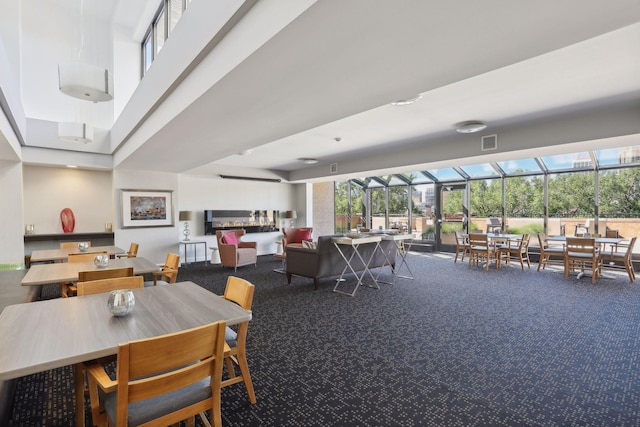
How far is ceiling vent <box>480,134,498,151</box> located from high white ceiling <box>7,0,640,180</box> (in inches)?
5.3

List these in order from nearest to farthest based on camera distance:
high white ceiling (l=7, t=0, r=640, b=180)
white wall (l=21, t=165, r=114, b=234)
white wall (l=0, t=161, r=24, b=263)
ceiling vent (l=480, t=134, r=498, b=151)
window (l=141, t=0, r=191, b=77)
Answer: high white ceiling (l=7, t=0, r=640, b=180)
window (l=141, t=0, r=191, b=77)
ceiling vent (l=480, t=134, r=498, b=151)
white wall (l=0, t=161, r=24, b=263)
white wall (l=21, t=165, r=114, b=234)

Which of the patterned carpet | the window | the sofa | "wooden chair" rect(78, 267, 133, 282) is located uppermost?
the window

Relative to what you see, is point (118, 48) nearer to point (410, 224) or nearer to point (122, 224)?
point (122, 224)

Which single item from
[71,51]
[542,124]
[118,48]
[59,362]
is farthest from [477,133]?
[71,51]

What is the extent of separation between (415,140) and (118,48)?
5.78m

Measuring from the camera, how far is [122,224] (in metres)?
6.80

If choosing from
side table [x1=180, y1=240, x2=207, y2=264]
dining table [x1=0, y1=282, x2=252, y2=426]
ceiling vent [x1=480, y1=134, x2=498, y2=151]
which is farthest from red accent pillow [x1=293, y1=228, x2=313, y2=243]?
dining table [x1=0, y1=282, x2=252, y2=426]

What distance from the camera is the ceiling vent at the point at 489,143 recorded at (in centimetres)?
524

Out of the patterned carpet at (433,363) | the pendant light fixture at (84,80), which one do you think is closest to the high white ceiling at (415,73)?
the pendant light fixture at (84,80)

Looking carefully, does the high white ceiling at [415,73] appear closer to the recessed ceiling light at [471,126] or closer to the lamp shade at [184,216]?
the recessed ceiling light at [471,126]

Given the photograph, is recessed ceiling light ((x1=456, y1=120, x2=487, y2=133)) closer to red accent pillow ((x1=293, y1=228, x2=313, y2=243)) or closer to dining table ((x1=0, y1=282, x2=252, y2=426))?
dining table ((x1=0, y1=282, x2=252, y2=426))

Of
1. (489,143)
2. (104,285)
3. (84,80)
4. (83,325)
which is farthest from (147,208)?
(489,143)

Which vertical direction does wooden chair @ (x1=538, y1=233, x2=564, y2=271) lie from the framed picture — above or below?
Answer: below

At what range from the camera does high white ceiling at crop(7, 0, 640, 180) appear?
1.62m
